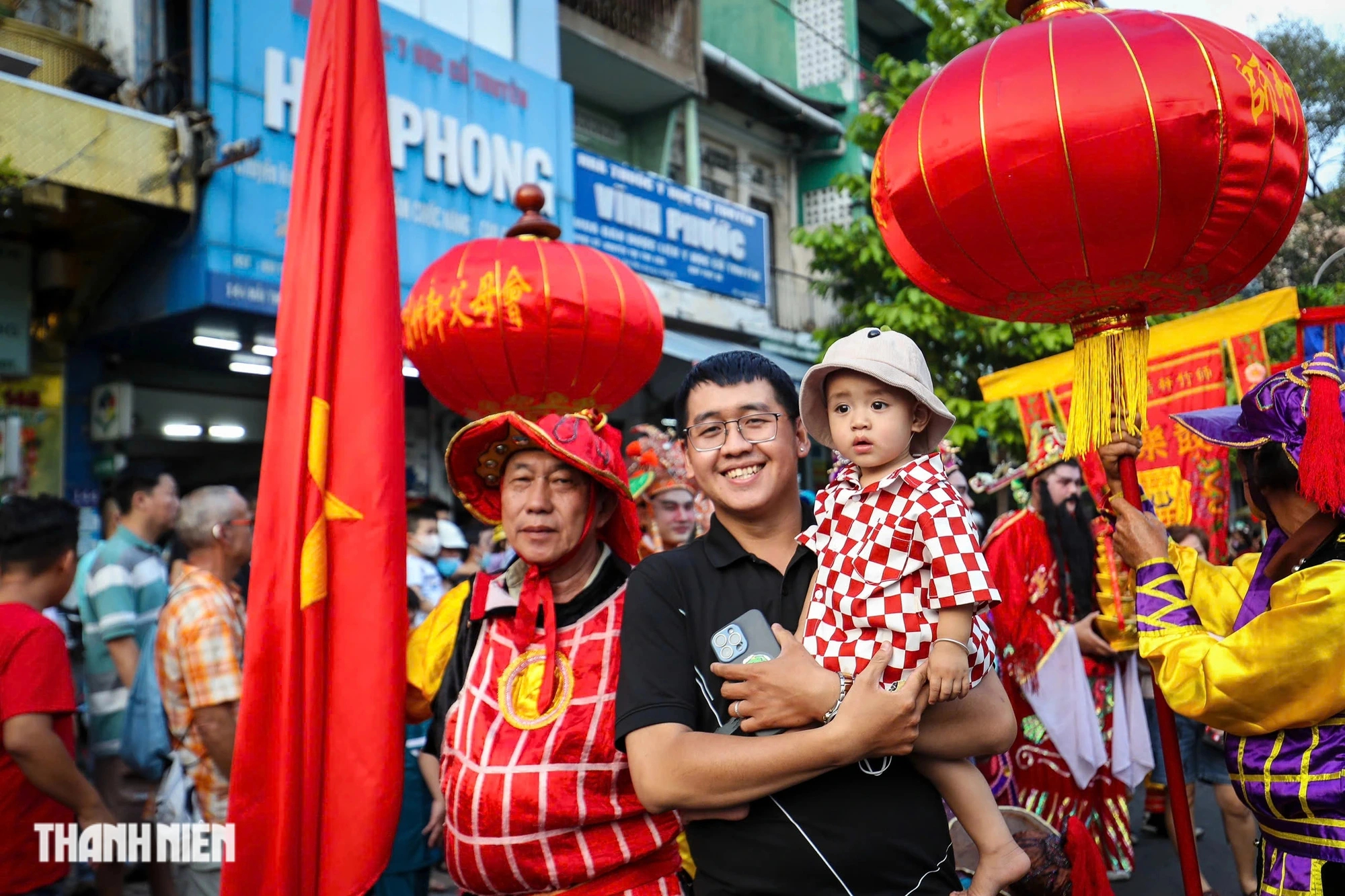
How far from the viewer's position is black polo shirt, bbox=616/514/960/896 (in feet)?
5.90

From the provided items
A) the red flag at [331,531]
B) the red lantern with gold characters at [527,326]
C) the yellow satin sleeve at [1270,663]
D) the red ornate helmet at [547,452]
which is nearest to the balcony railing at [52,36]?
the red lantern with gold characters at [527,326]

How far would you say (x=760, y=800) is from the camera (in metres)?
1.85

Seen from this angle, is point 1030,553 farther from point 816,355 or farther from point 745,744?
point 816,355

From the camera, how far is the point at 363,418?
2359 millimetres

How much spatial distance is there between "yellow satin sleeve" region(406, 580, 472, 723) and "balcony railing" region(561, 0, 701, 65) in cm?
1145

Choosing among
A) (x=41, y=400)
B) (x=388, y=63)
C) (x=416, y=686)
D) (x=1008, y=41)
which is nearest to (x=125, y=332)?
(x=41, y=400)

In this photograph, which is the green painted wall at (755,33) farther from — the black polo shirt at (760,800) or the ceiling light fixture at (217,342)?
the black polo shirt at (760,800)

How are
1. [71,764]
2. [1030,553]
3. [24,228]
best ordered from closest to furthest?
[71,764] → [1030,553] → [24,228]

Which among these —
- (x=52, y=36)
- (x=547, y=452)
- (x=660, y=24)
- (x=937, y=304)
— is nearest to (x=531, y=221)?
(x=547, y=452)

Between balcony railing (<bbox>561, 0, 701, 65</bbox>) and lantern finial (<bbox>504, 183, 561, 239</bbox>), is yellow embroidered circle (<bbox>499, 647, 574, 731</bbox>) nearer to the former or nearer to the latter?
lantern finial (<bbox>504, 183, 561, 239</bbox>)

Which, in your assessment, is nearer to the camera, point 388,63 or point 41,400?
point 41,400

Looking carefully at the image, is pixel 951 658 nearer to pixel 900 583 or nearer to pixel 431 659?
pixel 900 583

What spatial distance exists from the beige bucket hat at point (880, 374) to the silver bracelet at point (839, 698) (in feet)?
1.90

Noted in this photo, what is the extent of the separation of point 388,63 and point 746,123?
22.8ft
